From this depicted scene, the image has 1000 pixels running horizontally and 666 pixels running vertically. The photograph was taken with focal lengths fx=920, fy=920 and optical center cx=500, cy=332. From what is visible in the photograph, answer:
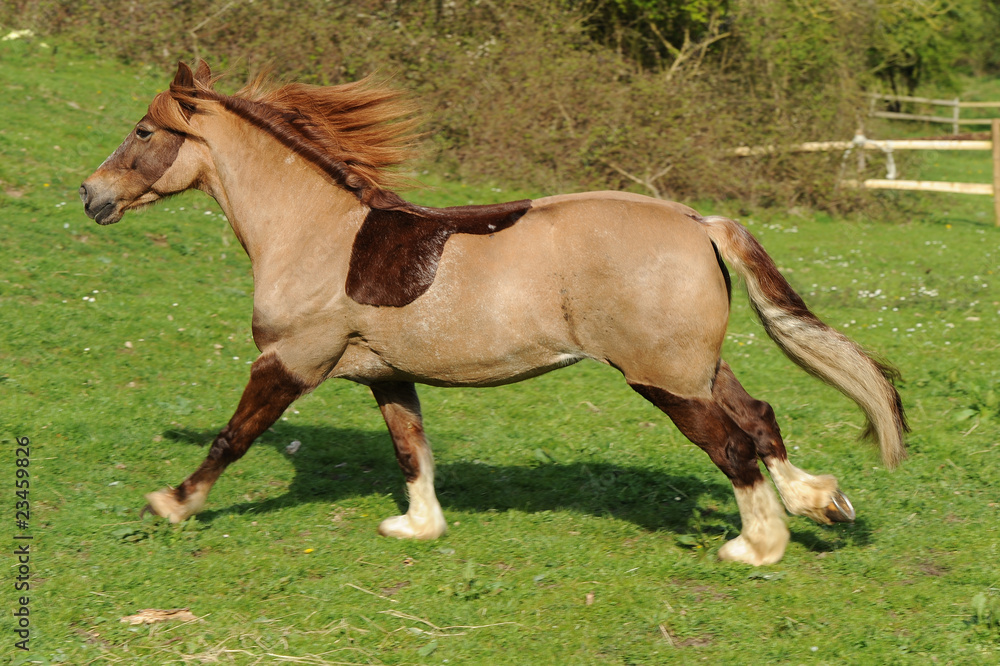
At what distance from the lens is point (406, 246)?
15.4 feet

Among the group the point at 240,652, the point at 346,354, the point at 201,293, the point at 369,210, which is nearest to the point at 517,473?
the point at 346,354

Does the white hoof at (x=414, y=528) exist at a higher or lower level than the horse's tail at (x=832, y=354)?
lower

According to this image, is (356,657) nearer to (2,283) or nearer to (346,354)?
(346,354)

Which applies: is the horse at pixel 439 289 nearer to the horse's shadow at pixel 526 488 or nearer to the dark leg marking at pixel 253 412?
the dark leg marking at pixel 253 412

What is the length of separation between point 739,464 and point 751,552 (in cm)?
49

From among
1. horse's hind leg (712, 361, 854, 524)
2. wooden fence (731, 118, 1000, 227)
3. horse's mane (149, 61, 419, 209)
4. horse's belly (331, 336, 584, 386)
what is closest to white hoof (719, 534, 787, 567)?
horse's hind leg (712, 361, 854, 524)

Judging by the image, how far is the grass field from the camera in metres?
3.95

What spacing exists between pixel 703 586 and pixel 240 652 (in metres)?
2.18

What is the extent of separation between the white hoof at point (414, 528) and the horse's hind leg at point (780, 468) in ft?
5.50

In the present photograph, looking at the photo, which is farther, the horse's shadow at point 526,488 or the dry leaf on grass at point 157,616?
the horse's shadow at point 526,488

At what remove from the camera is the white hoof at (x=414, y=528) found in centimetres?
509

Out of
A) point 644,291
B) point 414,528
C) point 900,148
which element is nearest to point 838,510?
point 644,291

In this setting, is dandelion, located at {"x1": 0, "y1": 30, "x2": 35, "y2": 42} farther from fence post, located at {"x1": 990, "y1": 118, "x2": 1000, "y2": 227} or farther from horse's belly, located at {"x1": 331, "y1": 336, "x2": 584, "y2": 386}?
fence post, located at {"x1": 990, "y1": 118, "x2": 1000, "y2": 227}

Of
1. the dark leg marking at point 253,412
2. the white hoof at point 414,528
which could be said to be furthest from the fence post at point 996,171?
the dark leg marking at point 253,412
